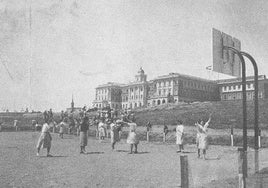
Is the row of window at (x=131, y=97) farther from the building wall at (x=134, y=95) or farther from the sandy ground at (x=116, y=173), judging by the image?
the sandy ground at (x=116, y=173)

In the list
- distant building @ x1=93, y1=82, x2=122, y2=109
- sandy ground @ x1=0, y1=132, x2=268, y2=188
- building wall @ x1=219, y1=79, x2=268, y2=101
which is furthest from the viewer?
distant building @ x1=93, y1=82, x2=122, y2=109

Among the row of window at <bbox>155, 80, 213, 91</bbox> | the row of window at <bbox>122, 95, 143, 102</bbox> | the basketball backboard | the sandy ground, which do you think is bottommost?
the sandy ground

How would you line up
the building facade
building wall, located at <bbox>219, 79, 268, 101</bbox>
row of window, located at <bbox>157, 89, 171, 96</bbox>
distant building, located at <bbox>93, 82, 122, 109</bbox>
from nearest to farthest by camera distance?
building wall, located at <bbox>219, 79, 268, 101</bbox> < the building facade < row of window, located at <bbox>157, 89, 171, 96</bbox> < distant building, located at <bbox>93, 82, 122, 109</bbox>

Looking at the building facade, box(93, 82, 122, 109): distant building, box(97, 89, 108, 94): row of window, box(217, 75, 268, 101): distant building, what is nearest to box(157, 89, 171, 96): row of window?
the building facade

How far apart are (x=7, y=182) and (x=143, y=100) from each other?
111065 mm

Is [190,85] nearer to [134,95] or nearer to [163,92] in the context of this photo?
[163,92]

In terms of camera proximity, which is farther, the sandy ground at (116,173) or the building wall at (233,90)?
the building wall at (233,90)

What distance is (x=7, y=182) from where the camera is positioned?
8047 millimetres

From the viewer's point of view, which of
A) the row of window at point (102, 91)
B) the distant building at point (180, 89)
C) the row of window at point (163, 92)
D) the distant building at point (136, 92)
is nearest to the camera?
the distant building at point (180, 89)

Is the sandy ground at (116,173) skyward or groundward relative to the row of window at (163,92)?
groundward

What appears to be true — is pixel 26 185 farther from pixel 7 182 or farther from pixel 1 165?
pixel 1 165

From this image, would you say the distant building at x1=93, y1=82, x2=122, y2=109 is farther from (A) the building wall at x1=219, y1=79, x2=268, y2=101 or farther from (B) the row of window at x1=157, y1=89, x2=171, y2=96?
(A) the building wall at x1=219, y1=79, x2=268, y2=101

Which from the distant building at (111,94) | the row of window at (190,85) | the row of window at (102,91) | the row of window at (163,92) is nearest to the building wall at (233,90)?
the row of window at (190,85)

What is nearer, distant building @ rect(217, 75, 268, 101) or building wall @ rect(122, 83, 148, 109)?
distant building @ rect(217, 75, 268, 101)
